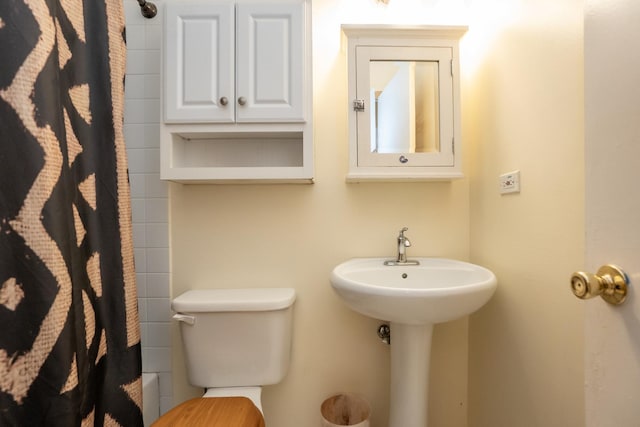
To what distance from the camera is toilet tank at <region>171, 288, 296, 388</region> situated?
1.08m

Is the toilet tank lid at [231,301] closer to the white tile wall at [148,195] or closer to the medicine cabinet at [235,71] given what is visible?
the white tile wall at [148,195]

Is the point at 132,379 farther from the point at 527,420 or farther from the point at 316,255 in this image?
the point at 527,420

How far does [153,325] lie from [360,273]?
3.00 feet

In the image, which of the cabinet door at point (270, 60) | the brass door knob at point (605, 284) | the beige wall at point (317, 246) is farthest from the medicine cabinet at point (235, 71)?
the brass door knob at point (605, 284)

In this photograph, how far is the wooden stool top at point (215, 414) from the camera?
840 mm

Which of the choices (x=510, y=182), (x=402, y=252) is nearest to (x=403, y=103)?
(x=510, y=182)

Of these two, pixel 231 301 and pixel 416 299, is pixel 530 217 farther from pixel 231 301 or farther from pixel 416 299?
pixel 231 301

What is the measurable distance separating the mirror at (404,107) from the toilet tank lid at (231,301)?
2.29ft

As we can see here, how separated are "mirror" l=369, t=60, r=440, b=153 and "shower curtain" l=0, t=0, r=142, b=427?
898mm

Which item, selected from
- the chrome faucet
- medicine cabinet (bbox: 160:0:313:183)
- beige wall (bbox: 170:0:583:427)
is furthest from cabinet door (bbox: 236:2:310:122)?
the chrome faucet

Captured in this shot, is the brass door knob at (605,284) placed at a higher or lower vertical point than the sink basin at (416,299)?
higher

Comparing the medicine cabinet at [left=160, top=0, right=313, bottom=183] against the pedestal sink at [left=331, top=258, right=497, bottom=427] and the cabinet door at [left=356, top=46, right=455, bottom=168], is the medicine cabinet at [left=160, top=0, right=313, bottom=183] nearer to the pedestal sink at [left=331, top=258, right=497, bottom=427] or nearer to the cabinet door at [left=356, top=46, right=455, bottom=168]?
the cabinet door at [left=356, top=46, right=455, bottom=168]

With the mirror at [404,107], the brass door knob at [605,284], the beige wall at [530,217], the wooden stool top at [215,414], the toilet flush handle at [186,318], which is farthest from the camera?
the mirror at [404,107]

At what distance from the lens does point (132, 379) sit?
85cm
